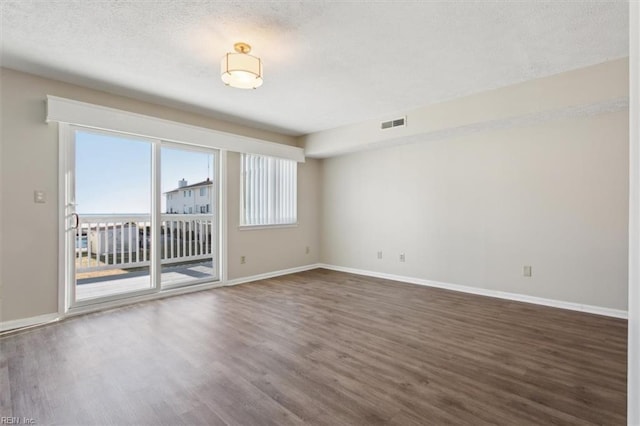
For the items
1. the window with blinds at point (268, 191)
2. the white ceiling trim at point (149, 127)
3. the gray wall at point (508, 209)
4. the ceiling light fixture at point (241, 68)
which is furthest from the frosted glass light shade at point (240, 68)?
the gray wall at point (508, 209)

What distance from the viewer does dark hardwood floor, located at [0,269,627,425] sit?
6.05 ft

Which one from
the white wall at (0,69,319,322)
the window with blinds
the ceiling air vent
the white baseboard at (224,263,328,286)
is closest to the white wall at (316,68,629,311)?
the ceiling air vent

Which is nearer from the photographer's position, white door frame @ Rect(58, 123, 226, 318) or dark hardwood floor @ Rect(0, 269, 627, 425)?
dark hardwood floor @ Rect(0, 269, 627, 425)

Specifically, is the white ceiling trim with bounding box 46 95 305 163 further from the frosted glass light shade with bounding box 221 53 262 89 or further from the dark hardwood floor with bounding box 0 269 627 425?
the dark hardwood floor with bounding box 0 269 627 425

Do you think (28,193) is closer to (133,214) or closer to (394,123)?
(133,214)

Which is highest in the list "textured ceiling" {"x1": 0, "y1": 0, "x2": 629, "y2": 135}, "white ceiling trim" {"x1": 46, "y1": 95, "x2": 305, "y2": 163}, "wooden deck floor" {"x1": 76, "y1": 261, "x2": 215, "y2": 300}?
"textured ceiling" {"x1": 0, "y1": 0, "x2": 629, "y2": 135}

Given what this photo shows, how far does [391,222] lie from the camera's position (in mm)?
5340

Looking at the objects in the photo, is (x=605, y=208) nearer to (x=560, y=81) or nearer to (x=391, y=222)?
(x=560, y=81)

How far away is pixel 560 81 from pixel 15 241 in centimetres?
572

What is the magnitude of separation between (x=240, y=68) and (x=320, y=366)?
240 cm

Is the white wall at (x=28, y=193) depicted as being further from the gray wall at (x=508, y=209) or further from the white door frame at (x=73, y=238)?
the gray wall at (x=508, y=209)

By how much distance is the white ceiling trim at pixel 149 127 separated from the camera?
3.37 meters

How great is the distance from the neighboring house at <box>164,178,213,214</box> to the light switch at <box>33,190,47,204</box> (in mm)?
1412

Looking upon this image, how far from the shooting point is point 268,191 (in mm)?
5594
